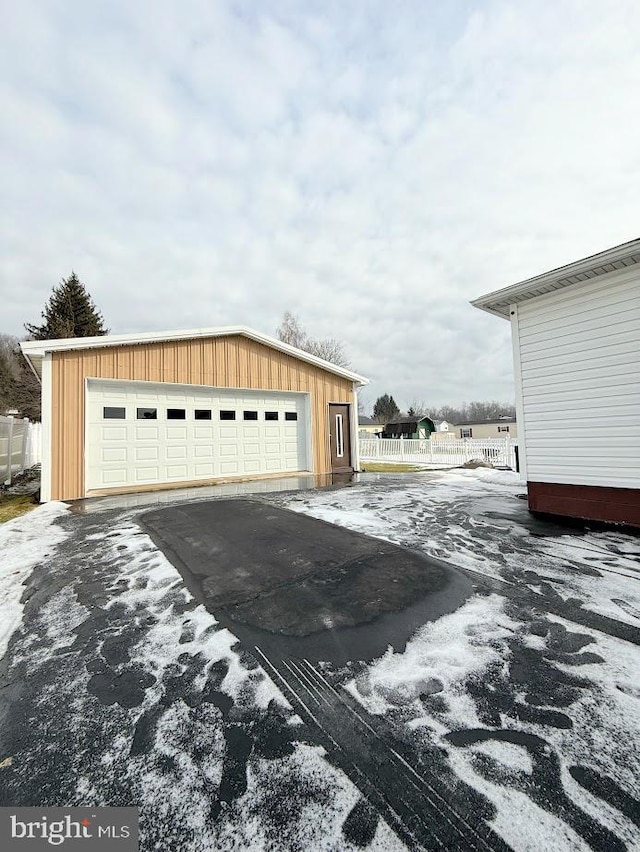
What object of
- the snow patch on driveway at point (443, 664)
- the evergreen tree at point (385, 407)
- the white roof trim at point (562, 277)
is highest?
the evergreen tree at point (385, 407)

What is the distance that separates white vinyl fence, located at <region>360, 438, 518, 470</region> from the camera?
13.1m

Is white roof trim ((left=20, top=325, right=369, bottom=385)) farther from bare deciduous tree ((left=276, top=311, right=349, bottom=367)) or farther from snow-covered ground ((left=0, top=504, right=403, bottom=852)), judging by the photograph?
bare deciduous tree ((left=276, top=311, right=349, bottom=367))

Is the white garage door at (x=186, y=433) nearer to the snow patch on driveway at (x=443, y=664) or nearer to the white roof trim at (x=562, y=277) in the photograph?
the white roof trim at (x=562, y=277)

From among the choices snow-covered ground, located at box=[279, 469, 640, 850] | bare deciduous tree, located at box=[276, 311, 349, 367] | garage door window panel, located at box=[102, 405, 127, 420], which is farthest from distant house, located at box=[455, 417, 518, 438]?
snow-covered ground, located at box=[279, 469, 640, 850]

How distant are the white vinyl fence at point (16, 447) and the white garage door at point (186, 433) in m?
3.59

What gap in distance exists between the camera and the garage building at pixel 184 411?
25.1 ft

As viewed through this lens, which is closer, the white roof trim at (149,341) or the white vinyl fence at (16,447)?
the white roof trim at (149,341)

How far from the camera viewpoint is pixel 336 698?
5.86 ft

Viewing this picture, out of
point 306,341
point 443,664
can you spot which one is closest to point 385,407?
point 306,341

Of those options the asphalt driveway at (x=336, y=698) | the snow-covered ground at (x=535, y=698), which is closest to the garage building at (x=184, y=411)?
the asphalt driveway at (x=336, y=698)

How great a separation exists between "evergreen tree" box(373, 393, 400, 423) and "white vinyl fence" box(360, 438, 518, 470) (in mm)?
35218

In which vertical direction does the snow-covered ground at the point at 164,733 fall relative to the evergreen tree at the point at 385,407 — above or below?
below

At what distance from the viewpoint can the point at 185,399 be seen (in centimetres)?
945

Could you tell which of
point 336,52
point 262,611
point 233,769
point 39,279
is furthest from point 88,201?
point 39,279
